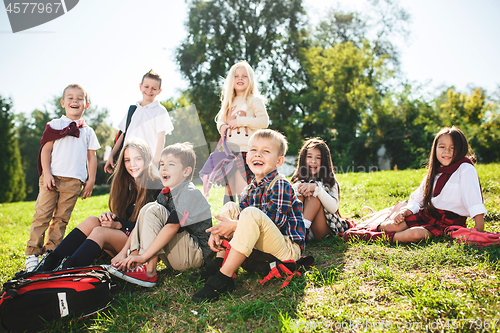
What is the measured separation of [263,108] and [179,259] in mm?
2022

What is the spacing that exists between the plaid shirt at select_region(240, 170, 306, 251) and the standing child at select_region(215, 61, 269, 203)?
1119 millimetres

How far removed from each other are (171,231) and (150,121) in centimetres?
195

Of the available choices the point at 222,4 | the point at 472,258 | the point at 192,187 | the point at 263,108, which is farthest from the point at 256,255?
the point at 222,4

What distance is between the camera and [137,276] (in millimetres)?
2523

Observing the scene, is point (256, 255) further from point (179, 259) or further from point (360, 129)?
point (360, 129)

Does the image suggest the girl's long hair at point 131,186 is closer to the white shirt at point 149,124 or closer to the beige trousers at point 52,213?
the white shirt at point 149,124

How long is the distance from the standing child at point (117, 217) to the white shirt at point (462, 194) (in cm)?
293

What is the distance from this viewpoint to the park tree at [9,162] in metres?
20.9

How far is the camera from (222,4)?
21.8 meters

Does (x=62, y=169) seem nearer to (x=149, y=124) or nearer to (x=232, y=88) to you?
(x=149, y=124)

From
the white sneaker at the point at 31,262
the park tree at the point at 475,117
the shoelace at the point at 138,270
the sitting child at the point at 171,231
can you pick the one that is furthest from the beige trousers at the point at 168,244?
the park tree at the point at 475,117

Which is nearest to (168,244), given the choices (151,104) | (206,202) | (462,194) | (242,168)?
(206,202)

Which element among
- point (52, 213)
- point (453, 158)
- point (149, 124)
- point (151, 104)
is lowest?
point (52, 213)

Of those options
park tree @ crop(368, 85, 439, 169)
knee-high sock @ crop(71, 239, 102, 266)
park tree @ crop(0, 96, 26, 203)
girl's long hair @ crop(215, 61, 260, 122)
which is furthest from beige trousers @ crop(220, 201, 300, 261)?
park tree @ crop(0, 96, 26, 203)
